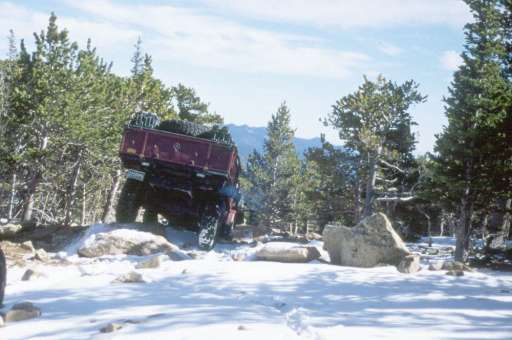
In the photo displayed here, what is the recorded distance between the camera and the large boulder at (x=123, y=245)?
11070mm

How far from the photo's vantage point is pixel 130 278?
7410 mm

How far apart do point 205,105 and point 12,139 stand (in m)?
13.4

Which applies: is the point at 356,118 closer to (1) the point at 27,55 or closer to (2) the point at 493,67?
(2) the point at 493,67

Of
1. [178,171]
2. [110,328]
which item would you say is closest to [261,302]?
[110,328]

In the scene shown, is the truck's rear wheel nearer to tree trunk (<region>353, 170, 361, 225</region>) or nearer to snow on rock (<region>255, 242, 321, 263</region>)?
snow on rock (<region>255, 242, 321, 263</region>)

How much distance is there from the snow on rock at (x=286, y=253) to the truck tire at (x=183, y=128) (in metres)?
4.56

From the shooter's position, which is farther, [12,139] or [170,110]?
[170,110]

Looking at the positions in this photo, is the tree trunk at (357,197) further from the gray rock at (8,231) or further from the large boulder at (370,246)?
the gray rock at (8,231)

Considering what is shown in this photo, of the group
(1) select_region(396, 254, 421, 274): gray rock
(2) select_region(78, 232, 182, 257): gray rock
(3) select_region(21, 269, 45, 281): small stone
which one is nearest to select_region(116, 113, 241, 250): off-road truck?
(2) select_region(78, 232, 182, 257): gray rock

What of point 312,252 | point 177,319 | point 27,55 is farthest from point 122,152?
point 27,55

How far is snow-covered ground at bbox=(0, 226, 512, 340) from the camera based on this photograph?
4.53m

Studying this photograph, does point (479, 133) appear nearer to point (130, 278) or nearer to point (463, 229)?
point (463, 229)

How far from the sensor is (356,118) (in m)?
21.5

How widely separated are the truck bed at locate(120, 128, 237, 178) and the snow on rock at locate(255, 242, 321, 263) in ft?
8.06
